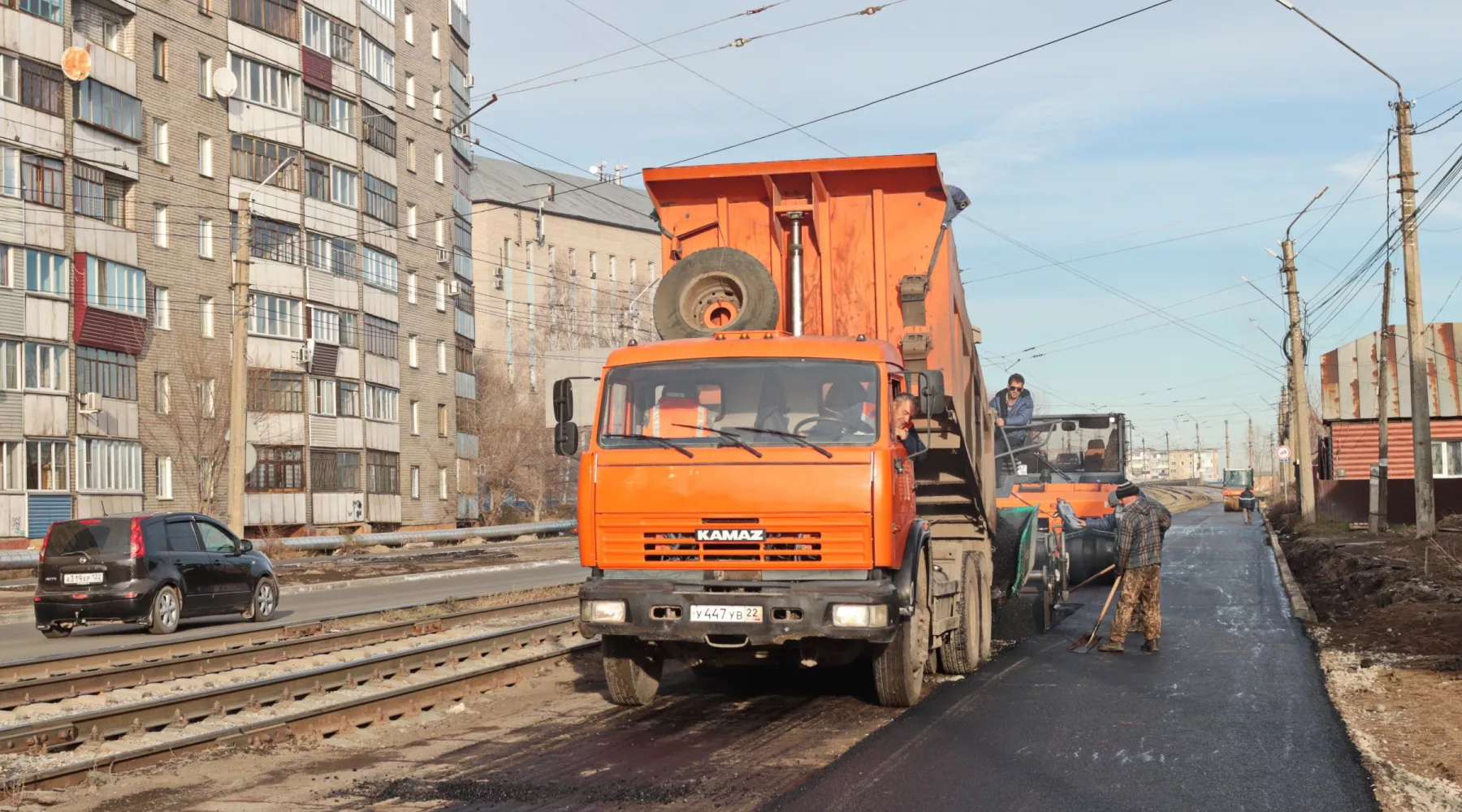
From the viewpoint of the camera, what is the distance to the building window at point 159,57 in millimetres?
43812

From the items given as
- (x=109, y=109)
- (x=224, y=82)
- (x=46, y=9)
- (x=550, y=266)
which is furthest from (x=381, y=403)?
(x=550, y=266)

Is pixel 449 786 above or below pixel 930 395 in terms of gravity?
below

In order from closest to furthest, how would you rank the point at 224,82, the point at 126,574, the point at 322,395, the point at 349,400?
1. the point at 126,574
2. the point at 224,82
3. the point at 322,395
4. the point at 349,400

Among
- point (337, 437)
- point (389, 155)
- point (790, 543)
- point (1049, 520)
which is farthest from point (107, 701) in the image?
point (389, 155)

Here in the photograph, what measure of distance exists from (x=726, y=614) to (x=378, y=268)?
48233mm

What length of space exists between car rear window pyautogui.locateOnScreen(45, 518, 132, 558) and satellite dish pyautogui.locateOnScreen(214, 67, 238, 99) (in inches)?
1183

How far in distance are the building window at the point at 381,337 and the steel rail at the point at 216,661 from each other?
36.1 meters

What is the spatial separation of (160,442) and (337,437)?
911 cm

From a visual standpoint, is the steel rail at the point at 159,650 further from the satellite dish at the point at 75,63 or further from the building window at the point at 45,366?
the satellite dish at the point at 75,63

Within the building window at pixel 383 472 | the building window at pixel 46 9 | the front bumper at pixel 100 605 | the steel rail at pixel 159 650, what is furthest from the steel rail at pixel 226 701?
the building window at pixel 383 472

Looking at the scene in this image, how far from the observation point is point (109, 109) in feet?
133

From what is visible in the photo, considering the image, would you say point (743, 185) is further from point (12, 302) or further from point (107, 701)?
point (12, 302)

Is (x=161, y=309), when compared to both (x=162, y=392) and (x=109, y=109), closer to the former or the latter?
(x=162, y=392)

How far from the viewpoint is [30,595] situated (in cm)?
2548
